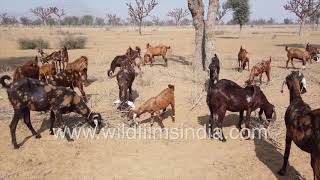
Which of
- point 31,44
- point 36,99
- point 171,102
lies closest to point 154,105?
point 171,102

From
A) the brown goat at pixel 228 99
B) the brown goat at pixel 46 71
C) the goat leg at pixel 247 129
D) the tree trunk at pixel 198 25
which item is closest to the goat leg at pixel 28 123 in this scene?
the brown goat at pixel 228 99

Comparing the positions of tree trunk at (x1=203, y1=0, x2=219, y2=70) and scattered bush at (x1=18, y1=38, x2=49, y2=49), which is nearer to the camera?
tree trunk at (x1=203, y1=0, x2=219, y2=70)

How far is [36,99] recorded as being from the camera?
29.5 feet

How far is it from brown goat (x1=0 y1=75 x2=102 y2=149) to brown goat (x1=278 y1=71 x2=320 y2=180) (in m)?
4.89

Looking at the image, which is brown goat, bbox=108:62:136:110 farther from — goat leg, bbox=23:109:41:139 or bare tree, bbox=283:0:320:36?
bare tree, bbox=283:0:320:36

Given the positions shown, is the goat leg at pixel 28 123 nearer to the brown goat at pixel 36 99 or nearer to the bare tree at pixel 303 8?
the brown goat at pixel 36 99

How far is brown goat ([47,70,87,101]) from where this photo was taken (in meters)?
11.8

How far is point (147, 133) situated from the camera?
32.4 ft

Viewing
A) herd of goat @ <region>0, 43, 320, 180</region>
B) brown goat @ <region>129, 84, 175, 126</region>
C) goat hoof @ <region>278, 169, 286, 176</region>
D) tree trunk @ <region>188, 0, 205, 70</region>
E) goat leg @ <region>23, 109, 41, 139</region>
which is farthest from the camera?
tree trunk @ <region>188, 0, 205, 70</region>

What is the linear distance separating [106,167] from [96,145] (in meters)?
1.22

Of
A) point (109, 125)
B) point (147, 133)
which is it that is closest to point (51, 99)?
point (109, 125)

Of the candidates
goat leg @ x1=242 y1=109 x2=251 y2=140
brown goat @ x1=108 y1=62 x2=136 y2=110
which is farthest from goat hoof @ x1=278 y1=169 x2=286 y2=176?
brown goat @ x1=108 y1=62 x2=136 y2=110

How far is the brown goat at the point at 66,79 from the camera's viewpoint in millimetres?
11820

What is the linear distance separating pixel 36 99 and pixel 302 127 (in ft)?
19.4
